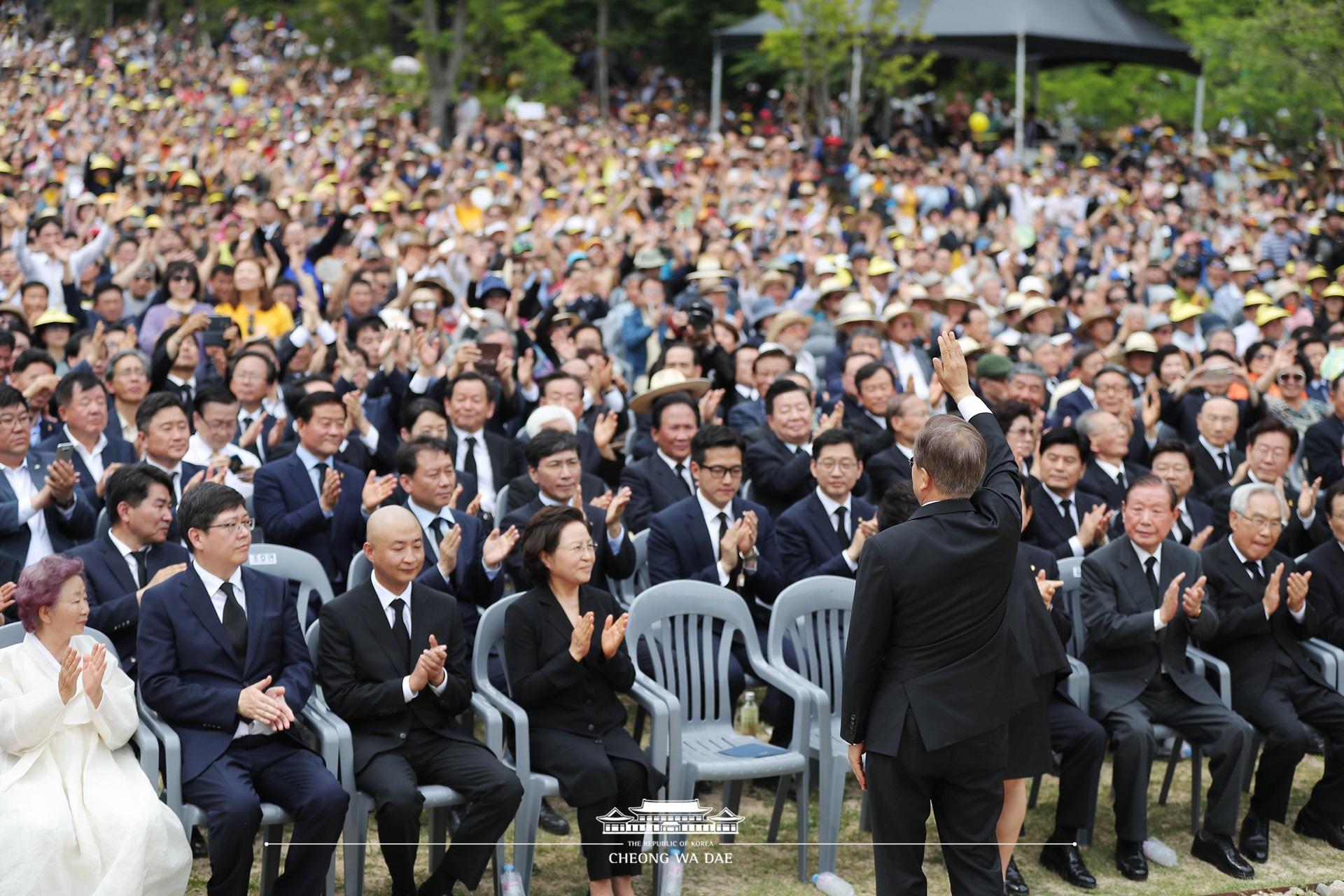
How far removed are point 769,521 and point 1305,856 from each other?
8.95 feet

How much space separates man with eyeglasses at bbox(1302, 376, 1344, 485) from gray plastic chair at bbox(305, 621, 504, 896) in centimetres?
558

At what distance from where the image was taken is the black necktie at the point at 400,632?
518cm

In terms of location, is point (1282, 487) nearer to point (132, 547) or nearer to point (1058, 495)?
point (1058, 495)

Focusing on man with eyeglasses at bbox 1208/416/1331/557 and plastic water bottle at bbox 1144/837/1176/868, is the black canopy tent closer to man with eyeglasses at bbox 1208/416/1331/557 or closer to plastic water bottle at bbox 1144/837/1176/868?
man with eyeglasses at bbox 1208/416/1331/557

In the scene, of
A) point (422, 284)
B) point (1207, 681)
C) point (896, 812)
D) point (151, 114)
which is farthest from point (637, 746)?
point (151, 114)

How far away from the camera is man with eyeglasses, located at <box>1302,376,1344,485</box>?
327 inches

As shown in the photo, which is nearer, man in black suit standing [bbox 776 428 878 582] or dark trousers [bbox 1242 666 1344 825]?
dark trousers [bbox 1242 666 1344 825]

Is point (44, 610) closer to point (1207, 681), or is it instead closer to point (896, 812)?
point (896, 812)

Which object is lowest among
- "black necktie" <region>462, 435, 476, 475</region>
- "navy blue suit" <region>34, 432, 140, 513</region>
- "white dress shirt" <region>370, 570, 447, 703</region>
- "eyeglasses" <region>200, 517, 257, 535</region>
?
"white dress shirt" <region>370, 570, 447, 703</region>

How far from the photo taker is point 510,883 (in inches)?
192

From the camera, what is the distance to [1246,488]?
6328 millimetres

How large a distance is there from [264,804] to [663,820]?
1407 millimetres

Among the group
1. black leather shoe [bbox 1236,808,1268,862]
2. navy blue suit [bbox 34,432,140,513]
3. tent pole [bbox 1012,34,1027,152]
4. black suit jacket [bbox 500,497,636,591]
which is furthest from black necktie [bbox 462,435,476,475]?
tent pole [bbox 1012,34,1027,152]

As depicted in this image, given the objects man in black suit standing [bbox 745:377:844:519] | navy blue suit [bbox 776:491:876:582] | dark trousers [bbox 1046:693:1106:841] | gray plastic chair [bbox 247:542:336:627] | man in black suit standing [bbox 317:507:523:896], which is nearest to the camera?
man in black suit standing [bbox 317:507:523:896]
